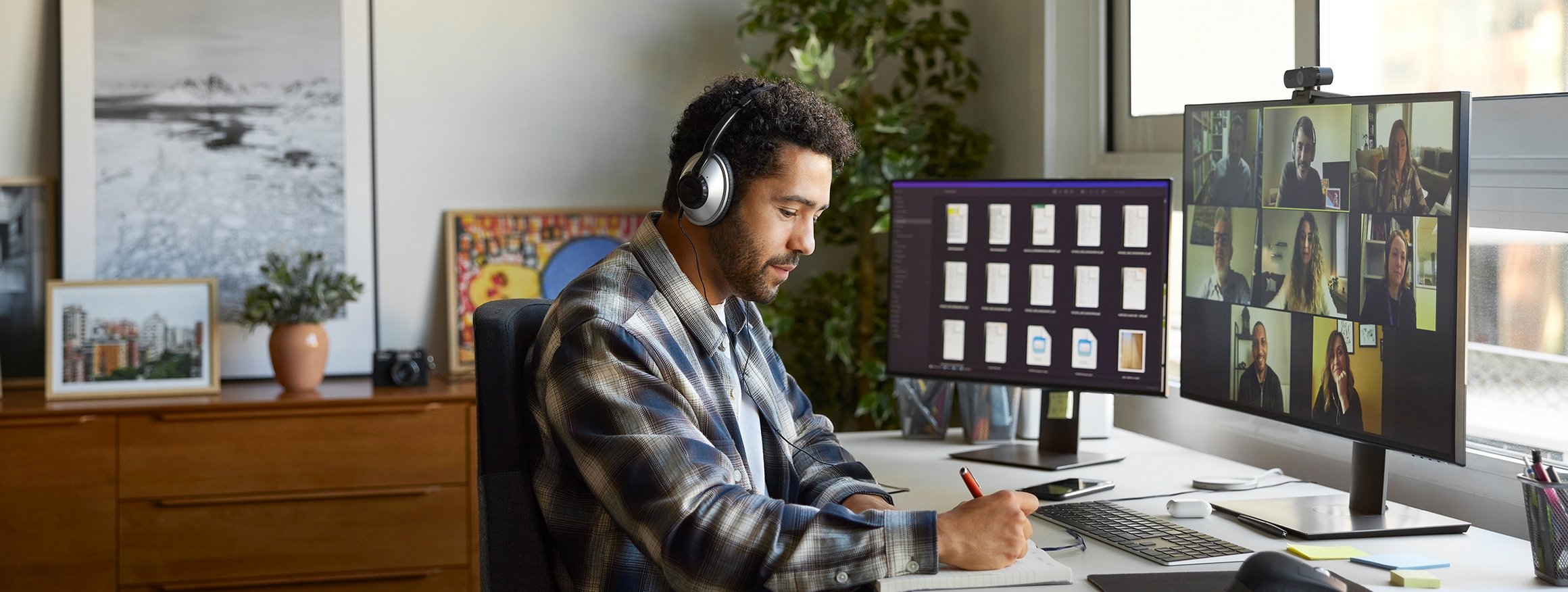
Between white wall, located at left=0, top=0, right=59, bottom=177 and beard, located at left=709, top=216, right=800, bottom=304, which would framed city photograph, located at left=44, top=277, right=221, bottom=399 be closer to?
white wall, located at left=0, top=0, right=59, bottom=177

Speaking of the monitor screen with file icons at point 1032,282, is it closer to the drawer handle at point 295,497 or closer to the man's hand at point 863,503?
the man's hand at point 863,503

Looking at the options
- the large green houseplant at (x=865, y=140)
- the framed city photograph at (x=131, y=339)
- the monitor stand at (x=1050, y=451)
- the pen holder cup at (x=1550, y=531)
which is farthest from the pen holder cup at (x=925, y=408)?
the framed city photograph at (x=131, y=339)

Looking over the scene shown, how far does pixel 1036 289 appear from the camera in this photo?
7.02 feet

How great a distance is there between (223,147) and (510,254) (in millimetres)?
735

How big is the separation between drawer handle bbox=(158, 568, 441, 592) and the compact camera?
1.47 ft

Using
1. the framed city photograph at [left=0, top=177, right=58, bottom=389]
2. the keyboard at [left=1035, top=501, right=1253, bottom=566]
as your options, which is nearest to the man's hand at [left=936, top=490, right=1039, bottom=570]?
the keyboard at [left=1035, top=501, right=1253, bottom=566]

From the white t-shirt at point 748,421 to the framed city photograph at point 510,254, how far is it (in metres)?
1.69

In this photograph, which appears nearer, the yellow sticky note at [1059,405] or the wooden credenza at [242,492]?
the yellow sticky note at [1059,405]

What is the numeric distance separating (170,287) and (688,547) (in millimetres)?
2203

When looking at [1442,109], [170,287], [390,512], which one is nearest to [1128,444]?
[1442,109]

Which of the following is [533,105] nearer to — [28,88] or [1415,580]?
[28,88]

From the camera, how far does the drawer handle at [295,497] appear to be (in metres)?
2.83

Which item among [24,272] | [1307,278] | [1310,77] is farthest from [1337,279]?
[24,272]

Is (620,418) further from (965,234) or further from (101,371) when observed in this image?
(101,371)
